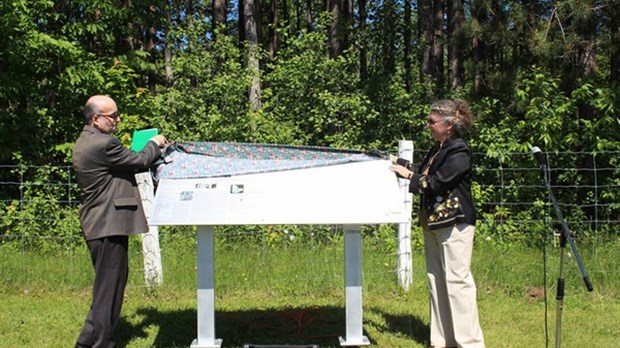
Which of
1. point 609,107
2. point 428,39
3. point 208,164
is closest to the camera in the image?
point 208,164

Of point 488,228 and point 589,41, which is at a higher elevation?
point 589,41

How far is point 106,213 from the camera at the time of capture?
156 inches

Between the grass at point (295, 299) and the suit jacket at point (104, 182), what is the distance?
1178 millimetres

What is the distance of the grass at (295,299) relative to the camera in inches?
190

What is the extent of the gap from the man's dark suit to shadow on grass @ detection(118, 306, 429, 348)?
27.7 inches

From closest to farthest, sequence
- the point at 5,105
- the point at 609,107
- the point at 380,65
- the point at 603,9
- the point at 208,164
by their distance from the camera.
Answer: the point at 208,164 → the point at 609,107 → the point at 603,9 → the point at 5,105 → the point at 380,65

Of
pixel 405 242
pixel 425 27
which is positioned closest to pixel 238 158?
pixel 405 242

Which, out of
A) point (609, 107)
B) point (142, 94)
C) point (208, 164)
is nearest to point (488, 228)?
point (609, 107)

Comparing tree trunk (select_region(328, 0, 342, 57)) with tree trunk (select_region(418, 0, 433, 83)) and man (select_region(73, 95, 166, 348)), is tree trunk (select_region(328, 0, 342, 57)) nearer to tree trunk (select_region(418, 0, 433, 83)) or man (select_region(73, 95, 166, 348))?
tree trunk (select_region(418, 0, 433, 83))

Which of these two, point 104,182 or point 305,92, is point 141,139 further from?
point 305,92

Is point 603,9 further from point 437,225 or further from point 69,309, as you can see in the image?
point 69,309

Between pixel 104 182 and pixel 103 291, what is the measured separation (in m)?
0.72

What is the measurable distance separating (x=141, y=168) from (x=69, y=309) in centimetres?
222

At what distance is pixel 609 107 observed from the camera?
26.7 feet
